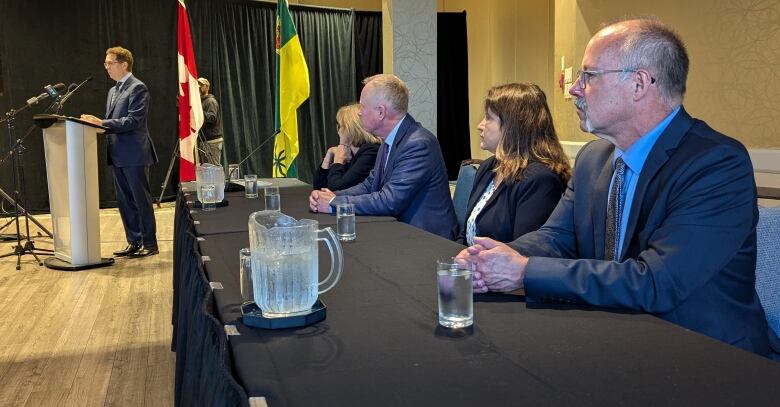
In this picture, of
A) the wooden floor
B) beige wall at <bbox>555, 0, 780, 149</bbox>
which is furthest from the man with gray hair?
beige wall at <bbox>555, 0, 780, 149</bbox>

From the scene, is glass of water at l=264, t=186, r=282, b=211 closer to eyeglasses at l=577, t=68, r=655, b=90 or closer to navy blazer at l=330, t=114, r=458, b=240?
navy blazer at l=330, t=114, r=458, b=240

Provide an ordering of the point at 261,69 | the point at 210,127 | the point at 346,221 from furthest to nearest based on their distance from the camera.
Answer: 1. the point at 261,69
2. the point at 210,127
3. the point at 346,221

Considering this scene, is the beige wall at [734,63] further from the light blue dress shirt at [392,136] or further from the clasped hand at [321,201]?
the clasped hand at [321,201]

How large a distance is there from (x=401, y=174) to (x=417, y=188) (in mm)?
87

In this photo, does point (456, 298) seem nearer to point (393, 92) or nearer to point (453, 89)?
point (393, 92)

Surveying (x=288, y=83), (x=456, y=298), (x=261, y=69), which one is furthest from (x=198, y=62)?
(x=456, y=298)

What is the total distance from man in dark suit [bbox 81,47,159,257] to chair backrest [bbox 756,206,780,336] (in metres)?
4.33

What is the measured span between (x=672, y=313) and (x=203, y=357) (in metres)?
0.87

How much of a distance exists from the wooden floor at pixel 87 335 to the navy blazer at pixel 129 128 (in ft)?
2.49

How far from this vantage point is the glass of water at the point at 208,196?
2877 mm

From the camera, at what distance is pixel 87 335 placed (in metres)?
3.32

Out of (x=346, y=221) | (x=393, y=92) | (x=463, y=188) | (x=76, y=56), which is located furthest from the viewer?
(x=76, y=56)

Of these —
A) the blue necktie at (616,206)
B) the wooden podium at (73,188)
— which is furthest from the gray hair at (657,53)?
the wooden podium at (73,188)

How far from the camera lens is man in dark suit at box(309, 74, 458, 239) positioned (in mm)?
2705
